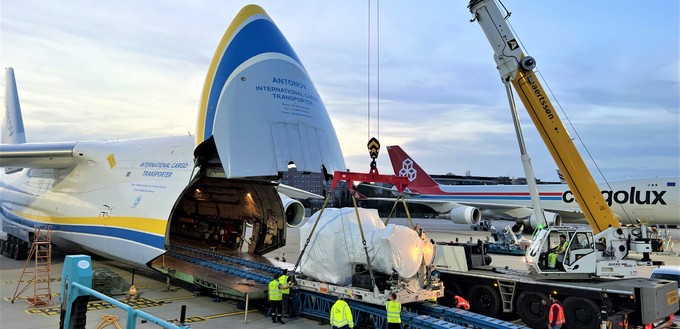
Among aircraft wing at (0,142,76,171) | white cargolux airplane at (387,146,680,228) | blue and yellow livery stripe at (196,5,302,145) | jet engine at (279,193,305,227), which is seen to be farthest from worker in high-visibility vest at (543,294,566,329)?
aircraft wing at (0,142,76,171)

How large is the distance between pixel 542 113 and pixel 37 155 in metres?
14.6

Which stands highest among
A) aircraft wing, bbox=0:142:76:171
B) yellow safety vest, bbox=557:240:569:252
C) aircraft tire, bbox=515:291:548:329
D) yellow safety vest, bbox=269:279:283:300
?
aircraft wing, bbox=0:142:76:171

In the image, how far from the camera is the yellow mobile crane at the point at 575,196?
31.7ft

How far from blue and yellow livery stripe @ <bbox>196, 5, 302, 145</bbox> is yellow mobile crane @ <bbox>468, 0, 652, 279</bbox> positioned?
4.66 m

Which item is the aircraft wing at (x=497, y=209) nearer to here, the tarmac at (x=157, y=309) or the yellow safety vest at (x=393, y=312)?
the tarmac at (x=157, y=309)

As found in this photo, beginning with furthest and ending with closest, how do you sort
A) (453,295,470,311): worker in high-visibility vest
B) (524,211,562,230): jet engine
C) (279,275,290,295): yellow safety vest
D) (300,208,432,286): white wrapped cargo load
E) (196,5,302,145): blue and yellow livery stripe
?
(524,211,562,230): jet engine, (196,5,302,145): blue and yellow livery stripe, (453,295,470,311): worker in high-visibility vest, (279,275,290,295): yellow safety vest, (300,208,432,286): white wrapped cargo load

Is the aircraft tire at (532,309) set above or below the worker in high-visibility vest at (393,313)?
below

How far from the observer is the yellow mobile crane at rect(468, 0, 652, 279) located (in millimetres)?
9664

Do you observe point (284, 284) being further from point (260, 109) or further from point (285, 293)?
point (260, 109)

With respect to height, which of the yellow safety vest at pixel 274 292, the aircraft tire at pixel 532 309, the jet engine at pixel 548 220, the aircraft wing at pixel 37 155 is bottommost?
the aircraft tire at pixel 532 309

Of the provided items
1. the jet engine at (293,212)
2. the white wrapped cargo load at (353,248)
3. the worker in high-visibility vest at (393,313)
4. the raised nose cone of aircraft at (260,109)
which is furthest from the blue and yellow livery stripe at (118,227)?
the worker in high-visibility vest at (393,313)

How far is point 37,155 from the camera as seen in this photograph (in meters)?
15.0

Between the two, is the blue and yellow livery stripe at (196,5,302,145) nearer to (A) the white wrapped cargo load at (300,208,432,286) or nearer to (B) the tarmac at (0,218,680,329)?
(A) the white wrapped cargo load at (300,208,432,286)

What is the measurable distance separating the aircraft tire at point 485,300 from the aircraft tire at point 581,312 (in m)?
1.30
